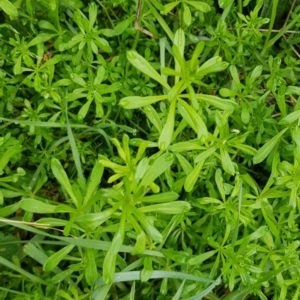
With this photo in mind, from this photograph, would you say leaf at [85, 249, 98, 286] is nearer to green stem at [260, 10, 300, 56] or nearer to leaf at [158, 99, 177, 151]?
leaf at [158, 99, 177, 151]

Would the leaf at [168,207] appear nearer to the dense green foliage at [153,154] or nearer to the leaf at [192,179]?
the dense green foliage at [153,154]

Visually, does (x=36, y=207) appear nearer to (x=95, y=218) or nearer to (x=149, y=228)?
(x=95, y=218)

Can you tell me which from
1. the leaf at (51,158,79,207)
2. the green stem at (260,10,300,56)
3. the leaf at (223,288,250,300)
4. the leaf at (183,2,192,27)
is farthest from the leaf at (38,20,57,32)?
the leaf at (223,288,250,300)

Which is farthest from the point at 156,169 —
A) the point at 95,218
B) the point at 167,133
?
the point at 95,218

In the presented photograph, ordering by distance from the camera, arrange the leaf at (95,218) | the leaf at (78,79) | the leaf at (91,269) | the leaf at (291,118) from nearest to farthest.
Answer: the leaf at (95,218), the leaf at (91,269), the leaf at (291,118), the leaf at (78,79)

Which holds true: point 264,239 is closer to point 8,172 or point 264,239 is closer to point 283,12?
point 8,172

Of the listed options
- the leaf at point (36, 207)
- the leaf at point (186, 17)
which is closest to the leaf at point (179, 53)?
the leaf at point (186, 17)

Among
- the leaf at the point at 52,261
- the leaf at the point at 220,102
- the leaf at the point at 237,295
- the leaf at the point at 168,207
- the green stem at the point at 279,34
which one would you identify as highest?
the leaf at the point at 220,102

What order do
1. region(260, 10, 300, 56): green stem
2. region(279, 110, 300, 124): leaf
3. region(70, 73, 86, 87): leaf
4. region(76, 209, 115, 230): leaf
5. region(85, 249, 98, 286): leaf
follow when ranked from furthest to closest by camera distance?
1. region(260, 10, 300, 56): green stem
2. region(70, 73, 86, 87): leaf
3. region(279, 110, 300, 124): leaf
4. region(85, 249, 98, 286): leaf
5. region(76, 209, 115, 230): leaf

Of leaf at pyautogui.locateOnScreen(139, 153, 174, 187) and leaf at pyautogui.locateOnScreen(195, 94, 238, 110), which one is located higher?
leaf at pyautogui.locateOnScreen(195, 94, 238, 110)
